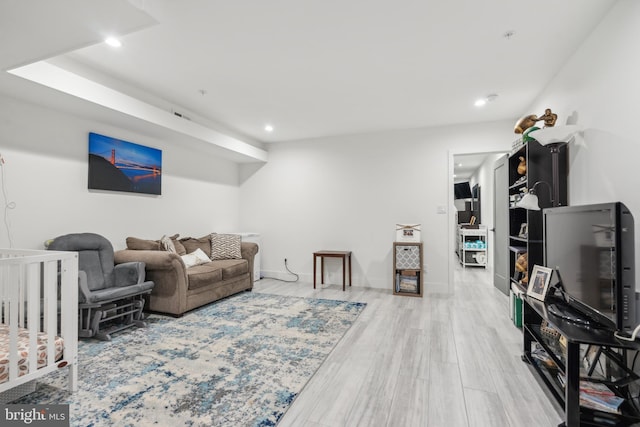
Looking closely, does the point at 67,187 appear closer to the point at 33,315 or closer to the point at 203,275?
the point at 203,275

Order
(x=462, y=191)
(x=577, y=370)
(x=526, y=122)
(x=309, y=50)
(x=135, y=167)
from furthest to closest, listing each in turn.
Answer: (x=462, y=191) → (x=135, y=167) → (x=526, y=122) → (x=309, y=50) → (x=577, y=370)

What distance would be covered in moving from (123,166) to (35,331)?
2285 mm

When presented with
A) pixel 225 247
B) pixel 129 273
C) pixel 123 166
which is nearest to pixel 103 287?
pixel 129 273

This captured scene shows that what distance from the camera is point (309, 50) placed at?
2.51 meters

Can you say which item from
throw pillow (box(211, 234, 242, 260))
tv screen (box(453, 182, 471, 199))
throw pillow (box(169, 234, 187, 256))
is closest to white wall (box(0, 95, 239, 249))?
throw pillow (box(169, 234, 187, 256))

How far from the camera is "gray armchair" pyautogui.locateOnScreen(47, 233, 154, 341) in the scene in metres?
2.64

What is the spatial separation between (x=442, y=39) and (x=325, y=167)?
9.78 ft

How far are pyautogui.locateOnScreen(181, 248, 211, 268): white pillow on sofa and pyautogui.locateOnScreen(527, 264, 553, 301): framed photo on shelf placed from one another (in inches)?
140

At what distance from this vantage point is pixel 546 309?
6.07 feet

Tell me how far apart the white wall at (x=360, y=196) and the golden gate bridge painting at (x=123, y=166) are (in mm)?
1940

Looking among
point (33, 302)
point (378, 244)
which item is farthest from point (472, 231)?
point (33, 302)

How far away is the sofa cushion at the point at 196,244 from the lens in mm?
4191

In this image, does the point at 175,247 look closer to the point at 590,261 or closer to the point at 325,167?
the point at 325,167

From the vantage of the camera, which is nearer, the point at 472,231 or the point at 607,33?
the point at 607,33
